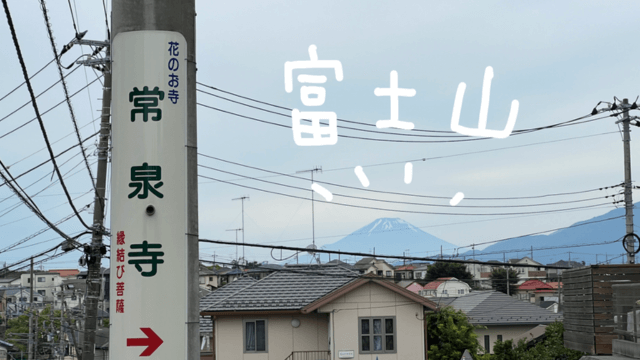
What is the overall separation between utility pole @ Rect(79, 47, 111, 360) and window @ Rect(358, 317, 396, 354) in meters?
15.3

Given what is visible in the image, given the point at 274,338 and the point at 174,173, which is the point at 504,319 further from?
the point at 174,173

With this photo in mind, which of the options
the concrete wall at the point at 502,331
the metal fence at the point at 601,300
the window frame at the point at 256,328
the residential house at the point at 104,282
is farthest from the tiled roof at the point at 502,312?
the metal fence at the point at 601,300

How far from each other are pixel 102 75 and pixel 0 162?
29.0 ft

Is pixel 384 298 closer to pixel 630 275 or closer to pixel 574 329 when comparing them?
pixel 574 329

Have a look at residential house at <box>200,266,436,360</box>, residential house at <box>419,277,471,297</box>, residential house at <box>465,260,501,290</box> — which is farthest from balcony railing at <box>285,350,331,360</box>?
residential house at <box>465,260,501,290</box>

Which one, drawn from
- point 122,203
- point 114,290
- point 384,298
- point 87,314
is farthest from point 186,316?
point 384,298

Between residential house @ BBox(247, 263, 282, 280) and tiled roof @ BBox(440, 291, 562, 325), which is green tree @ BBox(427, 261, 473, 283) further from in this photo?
tiled roof @ BBox(440, 291, 562, 325)

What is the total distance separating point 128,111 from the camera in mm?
8250

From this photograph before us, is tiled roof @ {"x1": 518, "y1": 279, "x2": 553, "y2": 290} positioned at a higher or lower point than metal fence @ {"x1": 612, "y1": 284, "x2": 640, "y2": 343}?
lower

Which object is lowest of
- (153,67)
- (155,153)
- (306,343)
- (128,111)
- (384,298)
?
(306,343)

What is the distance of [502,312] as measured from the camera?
48719mm

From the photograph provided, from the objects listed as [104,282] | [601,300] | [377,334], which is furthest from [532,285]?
[601,300]

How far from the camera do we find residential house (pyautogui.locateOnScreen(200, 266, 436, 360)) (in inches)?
1200

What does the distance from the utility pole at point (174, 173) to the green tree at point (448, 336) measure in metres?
27.2
